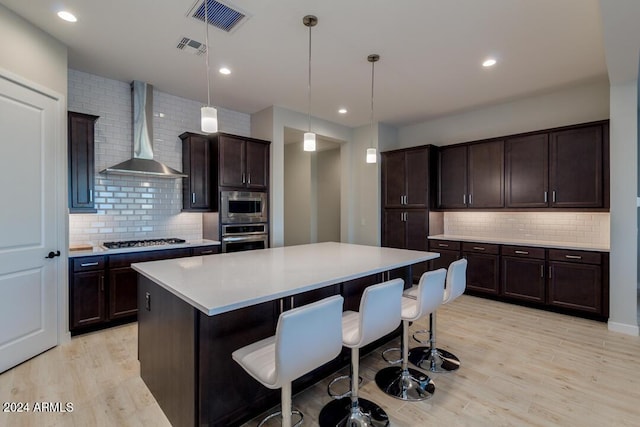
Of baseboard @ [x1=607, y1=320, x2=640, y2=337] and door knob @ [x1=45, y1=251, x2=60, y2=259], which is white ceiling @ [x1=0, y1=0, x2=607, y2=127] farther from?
baseboard @ [x1=607, y1=320, x2=640, y2=337]

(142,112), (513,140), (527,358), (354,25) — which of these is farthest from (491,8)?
(142,112)

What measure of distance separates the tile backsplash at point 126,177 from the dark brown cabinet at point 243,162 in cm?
74

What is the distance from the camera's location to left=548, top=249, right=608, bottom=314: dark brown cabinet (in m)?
3.62

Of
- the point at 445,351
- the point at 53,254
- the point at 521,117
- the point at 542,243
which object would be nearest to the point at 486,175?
the point at 521,117

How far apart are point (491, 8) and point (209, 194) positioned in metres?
3.88

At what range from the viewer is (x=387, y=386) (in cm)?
234

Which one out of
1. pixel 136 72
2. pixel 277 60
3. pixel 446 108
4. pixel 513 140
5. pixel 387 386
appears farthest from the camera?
pixel 446 108

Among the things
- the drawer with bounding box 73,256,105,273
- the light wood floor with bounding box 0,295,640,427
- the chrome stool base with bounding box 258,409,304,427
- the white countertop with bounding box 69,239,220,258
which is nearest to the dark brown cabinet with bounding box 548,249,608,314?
the light wood floor with bounding box 0,295,640,427

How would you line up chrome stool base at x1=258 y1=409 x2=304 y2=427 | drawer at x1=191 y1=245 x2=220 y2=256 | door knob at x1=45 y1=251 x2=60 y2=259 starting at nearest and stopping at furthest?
chrome stool base at x1=258 y1=409 x2=304 y2=427 < door knob at x1=45 y1=251 x2=60 y2=259 < drawer at x1=191 y1=245 x2=220 y2=256

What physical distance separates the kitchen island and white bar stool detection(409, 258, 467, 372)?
1.56ft

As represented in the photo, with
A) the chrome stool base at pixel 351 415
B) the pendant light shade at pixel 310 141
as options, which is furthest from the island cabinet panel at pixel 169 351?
the pendant light shade at pixel 310 141

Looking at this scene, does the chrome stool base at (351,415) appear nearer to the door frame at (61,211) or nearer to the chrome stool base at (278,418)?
the chrome stool base at (278,418)

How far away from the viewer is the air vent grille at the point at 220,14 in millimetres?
2459

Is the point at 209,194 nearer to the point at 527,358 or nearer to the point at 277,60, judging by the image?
the point at 277,60
